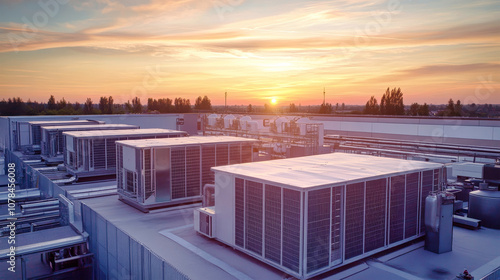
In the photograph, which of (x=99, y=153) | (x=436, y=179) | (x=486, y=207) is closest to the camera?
(x=436, y=179)

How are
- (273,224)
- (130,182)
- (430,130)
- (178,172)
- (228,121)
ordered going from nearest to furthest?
(273,224) → (178,172) → (130,182) → (430,130) → (228,121)

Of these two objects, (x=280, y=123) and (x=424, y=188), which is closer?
(x=424, y=188)

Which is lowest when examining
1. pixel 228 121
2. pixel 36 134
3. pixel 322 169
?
pixel 36 134

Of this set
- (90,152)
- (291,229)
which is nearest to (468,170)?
(291,229)

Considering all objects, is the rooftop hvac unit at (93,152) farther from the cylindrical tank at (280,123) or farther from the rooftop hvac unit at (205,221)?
the cylindrical tank at (280,123)

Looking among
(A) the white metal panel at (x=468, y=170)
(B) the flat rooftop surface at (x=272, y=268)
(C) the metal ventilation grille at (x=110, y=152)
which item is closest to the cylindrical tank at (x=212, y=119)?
(C) the metal ventilation grille at (x=110, y=152)

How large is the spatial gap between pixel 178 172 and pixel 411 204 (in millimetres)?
8281

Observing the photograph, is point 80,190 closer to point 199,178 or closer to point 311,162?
point 199,178

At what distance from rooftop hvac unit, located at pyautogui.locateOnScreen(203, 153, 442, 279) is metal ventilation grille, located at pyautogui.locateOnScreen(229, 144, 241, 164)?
435cm

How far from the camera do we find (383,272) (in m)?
9.05

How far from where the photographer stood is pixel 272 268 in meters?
9.27

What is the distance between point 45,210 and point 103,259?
214 inches

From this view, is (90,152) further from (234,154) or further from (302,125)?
(302,125)

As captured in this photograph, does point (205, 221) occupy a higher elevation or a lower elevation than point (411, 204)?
lower
